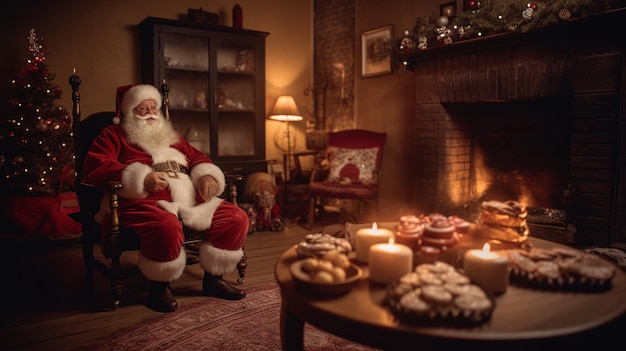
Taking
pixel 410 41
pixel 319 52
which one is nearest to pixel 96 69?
→ pixel 319 52

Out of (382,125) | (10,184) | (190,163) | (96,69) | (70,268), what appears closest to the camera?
(190,163)

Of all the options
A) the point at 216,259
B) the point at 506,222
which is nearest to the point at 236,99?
the point at 216,259

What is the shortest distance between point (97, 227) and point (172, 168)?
529 millimetres

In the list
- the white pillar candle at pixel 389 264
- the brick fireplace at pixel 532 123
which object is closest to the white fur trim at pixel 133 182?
the white pillar candle at pixel 389 264

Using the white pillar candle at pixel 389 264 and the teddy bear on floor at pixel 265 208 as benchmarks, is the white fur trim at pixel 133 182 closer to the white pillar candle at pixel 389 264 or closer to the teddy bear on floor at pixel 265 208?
the white pillar candle at pixel 389 264

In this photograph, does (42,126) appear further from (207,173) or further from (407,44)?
(407,44)

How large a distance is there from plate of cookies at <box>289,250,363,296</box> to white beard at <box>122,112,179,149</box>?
5.64ft

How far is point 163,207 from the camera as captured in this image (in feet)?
7.91

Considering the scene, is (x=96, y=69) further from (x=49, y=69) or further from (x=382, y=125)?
(x=382, y=125)

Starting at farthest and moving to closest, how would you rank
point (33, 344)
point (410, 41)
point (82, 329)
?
point (410, 41), point (82, 329), point (33, 344)

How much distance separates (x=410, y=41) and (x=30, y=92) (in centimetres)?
318

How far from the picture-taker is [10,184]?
3.60 meters

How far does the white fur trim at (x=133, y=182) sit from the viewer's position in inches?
93.6

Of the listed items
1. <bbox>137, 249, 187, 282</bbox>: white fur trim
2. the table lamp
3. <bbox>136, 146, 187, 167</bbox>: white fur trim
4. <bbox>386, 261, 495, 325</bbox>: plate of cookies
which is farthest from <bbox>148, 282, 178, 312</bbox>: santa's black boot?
the table lamp
